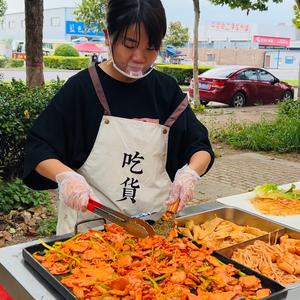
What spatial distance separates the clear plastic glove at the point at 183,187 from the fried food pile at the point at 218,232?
157mm

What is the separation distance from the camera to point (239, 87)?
46.0 ft

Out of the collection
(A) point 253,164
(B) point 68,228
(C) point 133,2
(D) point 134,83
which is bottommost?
(A) point 253,164

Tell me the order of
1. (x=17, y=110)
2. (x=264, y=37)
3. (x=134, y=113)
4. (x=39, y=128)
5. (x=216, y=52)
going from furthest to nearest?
(x=264, y=37)
(x=216, y=52)
(x=17, y=110)
(x=134, y=113)
(x=39, y=128)

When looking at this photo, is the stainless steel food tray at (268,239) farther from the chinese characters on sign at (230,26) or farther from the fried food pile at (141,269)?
the chinese characters on sign at (230,26)

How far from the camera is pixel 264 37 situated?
184 ft

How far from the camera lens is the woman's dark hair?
174 centimetres

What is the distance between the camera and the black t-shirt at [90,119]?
6.09 ft

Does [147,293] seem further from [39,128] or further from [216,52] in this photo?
[216,52]

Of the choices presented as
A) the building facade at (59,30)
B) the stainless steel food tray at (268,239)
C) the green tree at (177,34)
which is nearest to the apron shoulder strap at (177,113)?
the stainless steel food tray at (268,239)

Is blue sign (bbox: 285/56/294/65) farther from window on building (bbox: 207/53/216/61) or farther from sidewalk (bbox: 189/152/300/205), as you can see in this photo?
sidewalk (bbox: 189/152/300/205)

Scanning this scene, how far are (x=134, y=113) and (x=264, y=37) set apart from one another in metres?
57.5

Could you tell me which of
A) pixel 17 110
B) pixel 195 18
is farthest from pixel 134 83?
pixel 195 18

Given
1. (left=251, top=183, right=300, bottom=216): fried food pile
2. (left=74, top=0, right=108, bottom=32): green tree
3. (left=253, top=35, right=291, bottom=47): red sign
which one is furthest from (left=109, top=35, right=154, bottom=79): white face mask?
(left=253, top=35, right=291, bottom=47): red sign

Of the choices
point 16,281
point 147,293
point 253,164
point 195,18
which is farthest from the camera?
point 195,18
